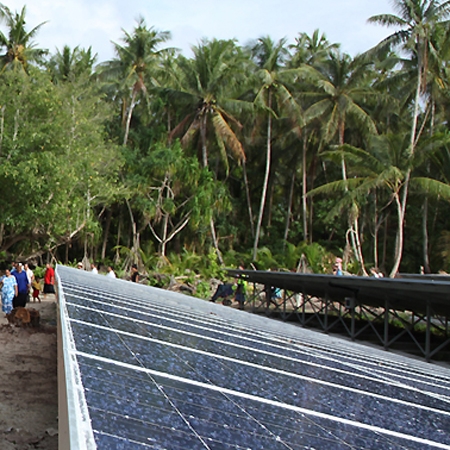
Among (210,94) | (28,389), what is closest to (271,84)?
(210,94)

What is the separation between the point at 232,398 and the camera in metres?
2.26

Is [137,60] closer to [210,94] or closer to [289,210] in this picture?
[210,94]

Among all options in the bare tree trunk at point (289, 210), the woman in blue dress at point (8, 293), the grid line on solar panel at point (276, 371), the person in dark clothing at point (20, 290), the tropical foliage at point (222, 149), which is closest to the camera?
the grid line on solar panel at point (276, 371)

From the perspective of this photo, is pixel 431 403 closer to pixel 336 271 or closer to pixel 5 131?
pixel 336 271

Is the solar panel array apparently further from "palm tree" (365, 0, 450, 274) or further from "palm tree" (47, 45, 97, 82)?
"palm tree" (47, 45, 97, 82)

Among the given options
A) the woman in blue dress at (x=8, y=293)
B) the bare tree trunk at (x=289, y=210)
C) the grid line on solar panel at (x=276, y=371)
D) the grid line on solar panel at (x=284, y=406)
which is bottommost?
the woman in blue dress at (x=8, y=293)

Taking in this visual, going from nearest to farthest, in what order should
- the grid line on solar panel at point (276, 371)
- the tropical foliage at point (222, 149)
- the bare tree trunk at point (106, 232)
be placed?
the grid line on solar panel at point (276, 371) → the tropical foliage at point (222, 149) → the bare tree trunk at point (106, 232)

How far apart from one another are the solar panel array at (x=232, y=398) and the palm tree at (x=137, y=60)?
3572cm

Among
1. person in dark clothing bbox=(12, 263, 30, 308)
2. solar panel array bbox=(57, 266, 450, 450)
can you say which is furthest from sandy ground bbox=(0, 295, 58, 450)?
solar panel array bbox=(57, 266, 450, 450)

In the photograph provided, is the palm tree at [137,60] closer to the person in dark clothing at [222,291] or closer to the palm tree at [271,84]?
the palm tree at [271,84]

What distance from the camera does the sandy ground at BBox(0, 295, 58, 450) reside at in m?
6.59

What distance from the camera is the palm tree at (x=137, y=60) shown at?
128ft

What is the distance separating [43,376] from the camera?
9.54 metres

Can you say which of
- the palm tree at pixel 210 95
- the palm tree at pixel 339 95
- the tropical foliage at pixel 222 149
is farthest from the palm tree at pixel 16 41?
the palm tree at pixel 339 95
